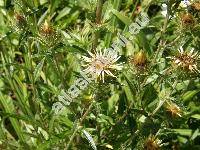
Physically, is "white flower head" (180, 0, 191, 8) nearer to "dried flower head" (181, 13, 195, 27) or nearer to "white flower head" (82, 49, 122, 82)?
"dried flower head" (181, 13, 195, 27)

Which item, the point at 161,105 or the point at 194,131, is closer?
the point at 161,105

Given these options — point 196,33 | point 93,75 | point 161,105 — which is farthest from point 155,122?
point 93,75

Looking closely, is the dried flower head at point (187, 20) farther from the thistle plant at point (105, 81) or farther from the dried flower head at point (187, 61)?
the dried flower head at point (187, 61)

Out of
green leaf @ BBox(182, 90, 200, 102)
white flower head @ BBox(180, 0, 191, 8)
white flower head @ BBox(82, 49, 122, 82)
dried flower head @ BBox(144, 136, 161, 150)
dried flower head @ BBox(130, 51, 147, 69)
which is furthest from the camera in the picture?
green leaf @ BBox(182, 90, 200, 102)

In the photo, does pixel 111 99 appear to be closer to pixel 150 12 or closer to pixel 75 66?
pixel 75 66

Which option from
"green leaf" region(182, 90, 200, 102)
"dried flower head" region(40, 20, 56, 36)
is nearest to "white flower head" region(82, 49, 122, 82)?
"dried flower head" region(40, 20, 56, 36)

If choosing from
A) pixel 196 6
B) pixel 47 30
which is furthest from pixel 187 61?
pixel 47 30

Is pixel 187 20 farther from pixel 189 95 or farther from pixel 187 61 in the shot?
pixel 189 95
